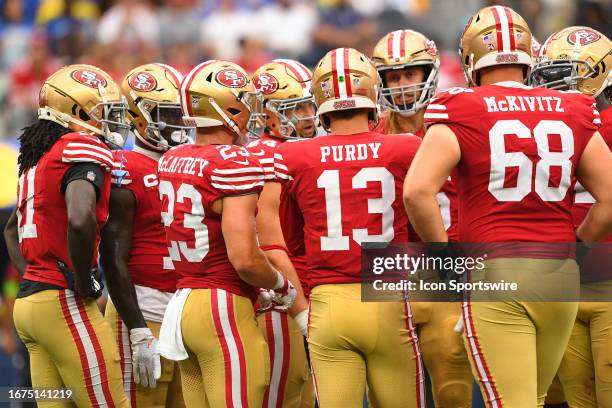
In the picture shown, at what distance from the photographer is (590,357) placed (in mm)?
6062

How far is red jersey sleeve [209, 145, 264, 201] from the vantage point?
5348mm

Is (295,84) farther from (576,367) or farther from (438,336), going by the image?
(576,367)

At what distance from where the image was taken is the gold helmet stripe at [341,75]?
5711mm

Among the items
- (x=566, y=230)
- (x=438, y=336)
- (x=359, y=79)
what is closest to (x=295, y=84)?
(x=359, y=79)

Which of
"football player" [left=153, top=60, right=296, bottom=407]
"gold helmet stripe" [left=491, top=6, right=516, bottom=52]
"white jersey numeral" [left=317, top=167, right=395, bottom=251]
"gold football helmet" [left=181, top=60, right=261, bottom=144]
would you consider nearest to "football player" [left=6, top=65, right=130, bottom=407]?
"football player" [left=153, top=60, right=296, bottom=407]

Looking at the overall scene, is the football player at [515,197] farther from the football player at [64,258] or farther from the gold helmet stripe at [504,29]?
the football player at [64,258]

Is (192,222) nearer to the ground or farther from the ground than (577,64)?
nearer to the ground

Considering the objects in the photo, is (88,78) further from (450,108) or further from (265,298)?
(450,108)

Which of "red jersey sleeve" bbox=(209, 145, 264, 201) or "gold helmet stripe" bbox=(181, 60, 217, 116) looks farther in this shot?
"gold helmet stripe" bbox=(181, 60, 217, 116)

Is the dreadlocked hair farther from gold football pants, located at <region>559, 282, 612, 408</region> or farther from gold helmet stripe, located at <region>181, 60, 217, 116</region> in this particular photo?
gold football pants, located at <region>559, 282, 612, 408</region>

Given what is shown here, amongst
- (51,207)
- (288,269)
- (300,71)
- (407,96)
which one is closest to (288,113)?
(300,71)

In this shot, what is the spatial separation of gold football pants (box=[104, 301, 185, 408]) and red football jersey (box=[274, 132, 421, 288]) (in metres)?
1.32

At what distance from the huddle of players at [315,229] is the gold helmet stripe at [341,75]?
0.01m

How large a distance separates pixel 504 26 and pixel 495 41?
11cm
